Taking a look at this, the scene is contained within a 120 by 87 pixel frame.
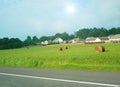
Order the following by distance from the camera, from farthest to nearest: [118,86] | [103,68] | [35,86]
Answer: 1. [103,68]
2. [35,86]
3. [118,86]

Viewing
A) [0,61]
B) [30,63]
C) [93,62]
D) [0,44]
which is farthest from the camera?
[0,44]

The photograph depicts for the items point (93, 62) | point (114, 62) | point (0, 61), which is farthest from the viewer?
point (0, 61)

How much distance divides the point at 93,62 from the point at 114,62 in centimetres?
185

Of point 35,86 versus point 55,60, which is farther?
point 55,60

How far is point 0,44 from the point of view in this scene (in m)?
96.4

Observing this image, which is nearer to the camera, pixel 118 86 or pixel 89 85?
pixel 118 86

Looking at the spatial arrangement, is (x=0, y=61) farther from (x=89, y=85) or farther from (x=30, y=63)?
(x=89, y=85)

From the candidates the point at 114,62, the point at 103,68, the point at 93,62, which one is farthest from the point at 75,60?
the point at 103,68

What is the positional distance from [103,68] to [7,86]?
6736 mm

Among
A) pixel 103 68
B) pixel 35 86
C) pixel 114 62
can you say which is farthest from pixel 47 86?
pixel 114 62

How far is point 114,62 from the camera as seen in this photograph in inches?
753

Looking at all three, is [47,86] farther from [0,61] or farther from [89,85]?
[0,61]

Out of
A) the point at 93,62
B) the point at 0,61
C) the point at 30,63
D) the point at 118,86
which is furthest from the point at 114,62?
the point at 0,61

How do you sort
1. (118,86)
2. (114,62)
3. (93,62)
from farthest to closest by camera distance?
(93,62)
(114,62)
(118,86)
